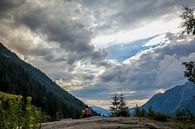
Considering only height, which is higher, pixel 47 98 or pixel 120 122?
pixel 47 98

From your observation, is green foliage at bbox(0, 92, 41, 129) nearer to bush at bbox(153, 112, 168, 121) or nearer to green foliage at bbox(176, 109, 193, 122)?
green foliage at bbox(176, 109, 193, 122)

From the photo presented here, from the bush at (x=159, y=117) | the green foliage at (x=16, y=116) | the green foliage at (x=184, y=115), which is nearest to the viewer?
the green foliage at (x=16, y=116)

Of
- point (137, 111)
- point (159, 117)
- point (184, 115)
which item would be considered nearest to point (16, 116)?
point (184, 115)

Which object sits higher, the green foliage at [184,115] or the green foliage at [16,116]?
the green foliage at [184,115]

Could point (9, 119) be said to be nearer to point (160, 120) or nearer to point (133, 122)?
point (133, 122)

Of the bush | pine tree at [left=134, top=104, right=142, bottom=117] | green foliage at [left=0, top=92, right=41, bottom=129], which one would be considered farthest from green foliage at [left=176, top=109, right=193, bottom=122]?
green foliage at [left=0, top=92, right=41, bottom=129]

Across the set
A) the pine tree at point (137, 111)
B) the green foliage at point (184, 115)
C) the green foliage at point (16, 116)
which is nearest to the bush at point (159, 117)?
the green foliage at point (184, 115)

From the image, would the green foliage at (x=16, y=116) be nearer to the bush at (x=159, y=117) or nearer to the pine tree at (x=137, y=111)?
the bush at (x=159, y=117)

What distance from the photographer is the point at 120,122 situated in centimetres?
1906

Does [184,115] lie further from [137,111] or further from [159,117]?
[137,111]

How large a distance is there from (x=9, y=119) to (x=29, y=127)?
0.38 meters

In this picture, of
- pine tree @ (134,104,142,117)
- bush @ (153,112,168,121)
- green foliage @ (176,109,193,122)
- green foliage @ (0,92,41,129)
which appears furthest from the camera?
pine tree @ (134,104,142,117)

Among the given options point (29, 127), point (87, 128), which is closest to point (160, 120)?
point (87, 128)

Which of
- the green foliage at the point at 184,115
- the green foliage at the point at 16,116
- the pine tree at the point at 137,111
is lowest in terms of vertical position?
the green foliage at the point at 16,116
